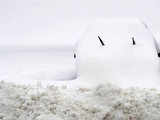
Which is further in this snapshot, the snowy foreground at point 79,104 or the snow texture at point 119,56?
the snow texture at point 119,56

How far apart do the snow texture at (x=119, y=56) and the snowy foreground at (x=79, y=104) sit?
55cm

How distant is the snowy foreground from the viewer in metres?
2.33

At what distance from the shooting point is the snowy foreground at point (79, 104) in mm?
2332

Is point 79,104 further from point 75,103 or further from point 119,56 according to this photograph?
point 119,56

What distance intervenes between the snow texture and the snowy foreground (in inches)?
21.8

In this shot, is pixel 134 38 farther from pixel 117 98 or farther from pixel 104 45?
pixel 117 98

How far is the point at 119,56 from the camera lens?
3.52 meters

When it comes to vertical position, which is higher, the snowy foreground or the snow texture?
the snow texture

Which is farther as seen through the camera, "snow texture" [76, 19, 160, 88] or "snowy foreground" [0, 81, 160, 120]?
"snow texture" [76, 19, 160, 88]

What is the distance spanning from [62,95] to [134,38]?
175cm

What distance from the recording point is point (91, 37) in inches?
154

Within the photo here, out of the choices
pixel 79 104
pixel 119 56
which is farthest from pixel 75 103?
pixel 119 56

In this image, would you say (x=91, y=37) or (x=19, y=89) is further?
(x=91, y=37)

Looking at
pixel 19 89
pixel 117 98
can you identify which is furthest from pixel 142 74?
pixel 19 89
